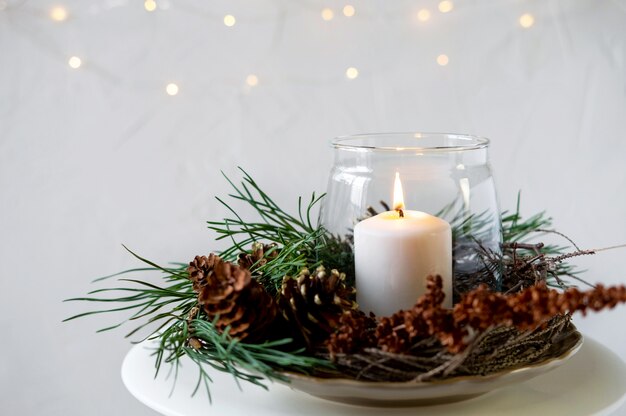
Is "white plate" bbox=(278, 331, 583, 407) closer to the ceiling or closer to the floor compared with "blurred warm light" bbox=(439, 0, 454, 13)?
closer to the floor

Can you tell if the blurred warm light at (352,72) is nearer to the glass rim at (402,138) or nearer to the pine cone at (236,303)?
the glass rim at (402,138)

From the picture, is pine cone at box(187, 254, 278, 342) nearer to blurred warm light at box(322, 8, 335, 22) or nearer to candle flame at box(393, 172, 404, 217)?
candle flame at box(393, 172, 404, 217)

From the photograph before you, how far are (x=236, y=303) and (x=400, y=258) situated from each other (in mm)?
148

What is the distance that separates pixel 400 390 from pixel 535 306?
0.12 m

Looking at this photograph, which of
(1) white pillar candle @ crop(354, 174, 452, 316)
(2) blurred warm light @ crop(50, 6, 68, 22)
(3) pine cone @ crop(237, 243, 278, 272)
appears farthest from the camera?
(2) blurred warm light @ crop(50, 6, 68, 22)

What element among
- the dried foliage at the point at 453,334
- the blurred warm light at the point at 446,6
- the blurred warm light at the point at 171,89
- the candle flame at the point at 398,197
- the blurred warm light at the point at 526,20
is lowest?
the dried foliage at the point at 453,334

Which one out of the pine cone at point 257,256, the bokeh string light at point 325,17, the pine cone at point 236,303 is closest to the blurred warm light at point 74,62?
the bokeh string light at point 325,17

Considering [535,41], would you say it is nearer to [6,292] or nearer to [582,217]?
[582,217]

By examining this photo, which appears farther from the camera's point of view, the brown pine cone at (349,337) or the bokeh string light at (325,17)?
the bokeh string light at (325,17)

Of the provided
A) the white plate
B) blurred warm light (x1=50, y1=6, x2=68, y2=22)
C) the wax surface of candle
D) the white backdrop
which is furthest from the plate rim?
blurred warm light (x1=50, y1=6, x2=68, y2=22)

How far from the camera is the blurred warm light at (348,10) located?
1.13 metres

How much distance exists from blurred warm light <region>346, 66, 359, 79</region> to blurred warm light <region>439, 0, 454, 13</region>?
153mm

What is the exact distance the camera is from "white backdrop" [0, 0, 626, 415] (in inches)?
44.3

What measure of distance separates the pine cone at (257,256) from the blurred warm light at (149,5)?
50 cm
